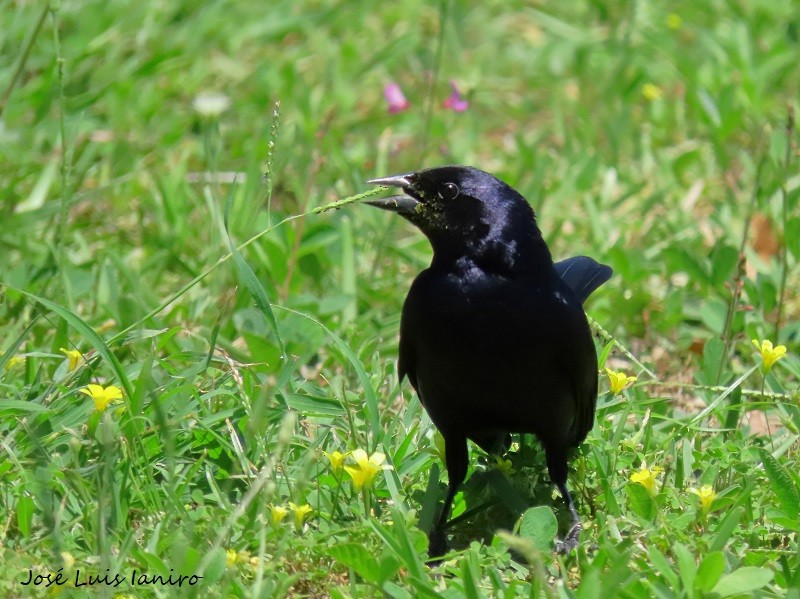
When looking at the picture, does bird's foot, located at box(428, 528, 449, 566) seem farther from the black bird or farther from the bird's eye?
the bird's eye

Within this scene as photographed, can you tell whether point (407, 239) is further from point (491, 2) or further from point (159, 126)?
point (491, 2)

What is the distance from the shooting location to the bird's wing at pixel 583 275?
3.85 m

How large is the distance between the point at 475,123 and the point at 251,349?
8.98 feet

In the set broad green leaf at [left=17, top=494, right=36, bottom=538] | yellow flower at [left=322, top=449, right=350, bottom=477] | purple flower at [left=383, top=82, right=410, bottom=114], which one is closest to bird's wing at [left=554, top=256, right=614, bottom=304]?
yellow flower at [left=322, top=449, right=350, bottom=477]

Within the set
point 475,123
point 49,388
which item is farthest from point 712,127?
point 49,388

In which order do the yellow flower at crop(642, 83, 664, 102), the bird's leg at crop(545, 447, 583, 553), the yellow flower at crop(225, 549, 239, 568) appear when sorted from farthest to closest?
1. the yellow flower at crop(642, 83, 664, 102)
2. the bird's leg at crop(545, 447, 583, 553)
3. the yellow flower at crop(225, 549, 239, 568)

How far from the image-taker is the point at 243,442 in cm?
327

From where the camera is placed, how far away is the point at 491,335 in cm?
311

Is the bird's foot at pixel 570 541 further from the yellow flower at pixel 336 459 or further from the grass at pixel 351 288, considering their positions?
the yellow flower at pixel 336 459

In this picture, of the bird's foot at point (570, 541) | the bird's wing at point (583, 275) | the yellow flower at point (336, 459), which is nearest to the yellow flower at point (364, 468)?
the yellow flower at point (336, 459)

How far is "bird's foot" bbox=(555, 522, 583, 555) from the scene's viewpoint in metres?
3.09

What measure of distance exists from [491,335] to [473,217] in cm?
40

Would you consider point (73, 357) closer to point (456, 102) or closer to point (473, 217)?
point (473, 217)

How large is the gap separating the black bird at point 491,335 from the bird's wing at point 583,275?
519 mm
